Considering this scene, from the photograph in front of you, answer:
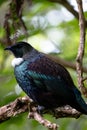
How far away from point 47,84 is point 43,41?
1.64 metres

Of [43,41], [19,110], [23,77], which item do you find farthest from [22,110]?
[43,41]

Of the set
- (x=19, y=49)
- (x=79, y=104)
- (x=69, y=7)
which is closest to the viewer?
(x=79, y=104)

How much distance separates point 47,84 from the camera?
9.91 ft

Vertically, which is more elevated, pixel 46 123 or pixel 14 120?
pixel 46 123

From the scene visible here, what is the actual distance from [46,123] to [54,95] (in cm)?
56

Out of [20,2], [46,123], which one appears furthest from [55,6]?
[46,123]

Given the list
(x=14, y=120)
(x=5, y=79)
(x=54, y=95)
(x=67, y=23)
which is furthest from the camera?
(x=67, y=23)

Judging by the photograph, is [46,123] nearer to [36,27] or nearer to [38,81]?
[38,81]

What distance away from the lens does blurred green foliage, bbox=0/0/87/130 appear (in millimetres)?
3689

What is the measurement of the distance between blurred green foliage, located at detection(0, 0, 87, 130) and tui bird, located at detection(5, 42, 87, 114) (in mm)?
553

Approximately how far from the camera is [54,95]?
302 centimetres

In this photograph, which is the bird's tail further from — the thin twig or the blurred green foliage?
the blurred green foliage

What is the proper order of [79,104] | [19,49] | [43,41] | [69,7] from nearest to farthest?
[79,104]
[19,49]
[69,7]
[43,41]

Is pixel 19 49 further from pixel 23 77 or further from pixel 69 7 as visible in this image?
pixel 69 7
